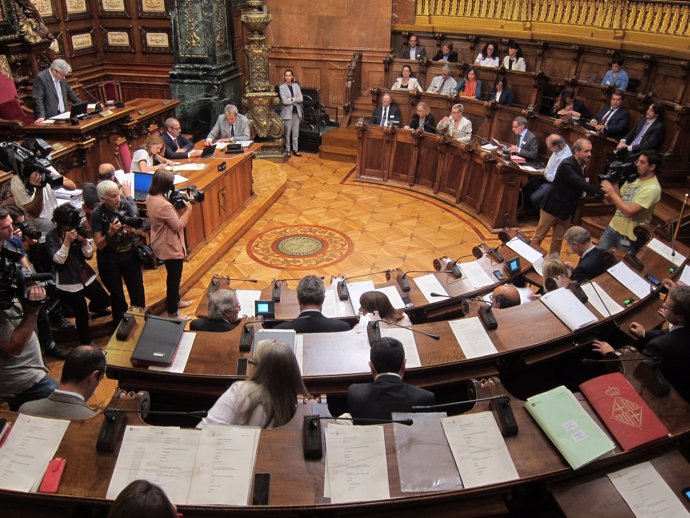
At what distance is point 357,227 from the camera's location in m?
6.59

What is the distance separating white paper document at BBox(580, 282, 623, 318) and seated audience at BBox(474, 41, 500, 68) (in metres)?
6.14

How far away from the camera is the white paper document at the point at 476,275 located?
12.8 feet

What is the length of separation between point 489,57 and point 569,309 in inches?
262

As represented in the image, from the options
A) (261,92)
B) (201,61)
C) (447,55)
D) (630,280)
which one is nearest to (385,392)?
(630,280)

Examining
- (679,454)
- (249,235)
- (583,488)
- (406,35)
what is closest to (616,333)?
(679,454)

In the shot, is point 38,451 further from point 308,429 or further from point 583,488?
point 583,488

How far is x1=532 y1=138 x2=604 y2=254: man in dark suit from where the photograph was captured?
15.7 feet

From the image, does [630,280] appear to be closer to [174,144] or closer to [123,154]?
[174,144]

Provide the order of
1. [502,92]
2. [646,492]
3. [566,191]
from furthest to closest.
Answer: [502,92] < [566,191] < [646,492]

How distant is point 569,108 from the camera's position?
688 cm

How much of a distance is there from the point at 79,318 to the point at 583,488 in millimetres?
3500

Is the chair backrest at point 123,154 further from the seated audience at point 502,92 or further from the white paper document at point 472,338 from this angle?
the seated audience at point 502,92

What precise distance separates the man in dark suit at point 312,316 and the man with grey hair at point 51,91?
4703 millimetres

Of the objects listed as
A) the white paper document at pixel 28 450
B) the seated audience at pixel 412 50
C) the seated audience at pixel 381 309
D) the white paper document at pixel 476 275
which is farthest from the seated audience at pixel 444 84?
the white paper document at pixel 28 450
